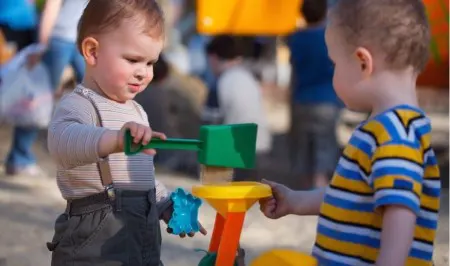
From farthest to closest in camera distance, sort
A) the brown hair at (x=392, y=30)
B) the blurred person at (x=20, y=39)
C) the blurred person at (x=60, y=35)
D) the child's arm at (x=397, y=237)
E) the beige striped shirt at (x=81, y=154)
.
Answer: the blurred person at (x=20, y=39)
the blurred person at (x=60, y=35)
the beige striped shirt at (x=81, y=154)
the brown hair at (x=392, y=30)
the child's arm at (x=397, y=237)

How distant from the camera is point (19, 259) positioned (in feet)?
12.9

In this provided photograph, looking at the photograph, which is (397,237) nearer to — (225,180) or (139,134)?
(225,180)

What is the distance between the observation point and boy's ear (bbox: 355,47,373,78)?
6.87ft

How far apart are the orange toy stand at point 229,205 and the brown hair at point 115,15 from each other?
0.58 meters

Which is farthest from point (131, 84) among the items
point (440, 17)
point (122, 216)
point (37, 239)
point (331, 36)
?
point (440, 17)

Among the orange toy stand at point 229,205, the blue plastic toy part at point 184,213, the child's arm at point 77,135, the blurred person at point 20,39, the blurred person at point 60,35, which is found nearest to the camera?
the orange toy stand at point 229,205

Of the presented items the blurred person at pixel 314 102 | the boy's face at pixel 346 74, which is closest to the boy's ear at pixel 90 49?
the boy's face at pixel 346 74

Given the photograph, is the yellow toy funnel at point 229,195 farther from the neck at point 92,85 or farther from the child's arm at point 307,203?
the neck at point 92,85

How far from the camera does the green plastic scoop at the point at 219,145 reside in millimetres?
2156

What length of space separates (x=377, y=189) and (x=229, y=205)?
371 millimetres

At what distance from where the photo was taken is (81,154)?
7.68ft

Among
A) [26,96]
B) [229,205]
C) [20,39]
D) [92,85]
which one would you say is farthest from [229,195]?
[20,39]

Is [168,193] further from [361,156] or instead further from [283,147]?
[283,147]

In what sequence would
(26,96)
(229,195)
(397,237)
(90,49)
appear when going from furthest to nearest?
(26,96) < (90,49) < (229,195) < (397,237)
